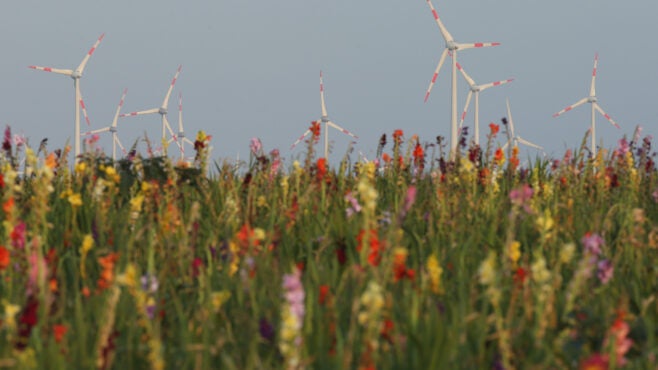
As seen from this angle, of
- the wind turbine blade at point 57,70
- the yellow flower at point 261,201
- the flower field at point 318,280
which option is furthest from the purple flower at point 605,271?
the wind turbine blade at point 57,70

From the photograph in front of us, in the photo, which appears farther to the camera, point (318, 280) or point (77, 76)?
point (77, 76)

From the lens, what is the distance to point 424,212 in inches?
285

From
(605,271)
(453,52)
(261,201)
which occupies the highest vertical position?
(453,52)

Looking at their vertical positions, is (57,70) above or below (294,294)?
above

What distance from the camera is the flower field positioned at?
3.46 metres

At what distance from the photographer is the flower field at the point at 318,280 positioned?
3.46 metres

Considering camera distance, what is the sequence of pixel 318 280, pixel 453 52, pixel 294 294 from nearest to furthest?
pixel 294 294, pixel 318 280, pixel 453 52

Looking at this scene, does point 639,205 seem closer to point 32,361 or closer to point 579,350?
point 579,350

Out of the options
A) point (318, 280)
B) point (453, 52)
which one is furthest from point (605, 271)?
point (453, 52)

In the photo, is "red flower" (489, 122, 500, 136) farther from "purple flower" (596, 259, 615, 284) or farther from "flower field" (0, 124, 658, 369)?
"purple flower" (596, 259, 615, 284)

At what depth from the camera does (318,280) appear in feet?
15.1

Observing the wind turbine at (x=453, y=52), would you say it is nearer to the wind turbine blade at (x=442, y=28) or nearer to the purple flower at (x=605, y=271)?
the wind turbine blade at (x=442, y=28)

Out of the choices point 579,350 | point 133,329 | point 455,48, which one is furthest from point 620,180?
point 455,48

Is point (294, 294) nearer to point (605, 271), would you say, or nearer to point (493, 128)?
point (605, 271)
